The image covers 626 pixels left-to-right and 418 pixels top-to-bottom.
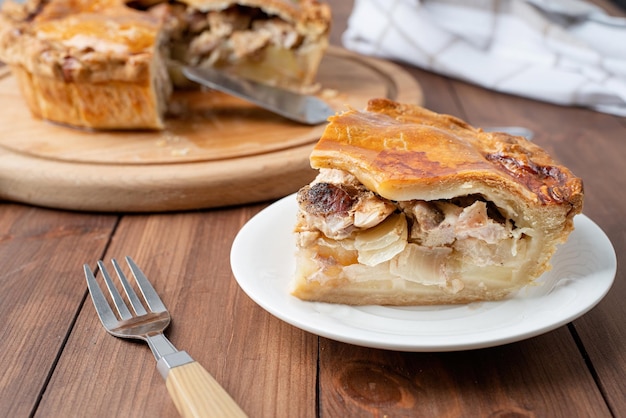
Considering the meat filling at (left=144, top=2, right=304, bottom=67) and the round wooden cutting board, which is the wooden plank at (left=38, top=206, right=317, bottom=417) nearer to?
the round wooden cutting board

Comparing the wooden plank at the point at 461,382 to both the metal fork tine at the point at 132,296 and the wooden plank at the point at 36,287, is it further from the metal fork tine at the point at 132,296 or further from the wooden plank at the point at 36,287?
the wooden plank at the point at 36,287

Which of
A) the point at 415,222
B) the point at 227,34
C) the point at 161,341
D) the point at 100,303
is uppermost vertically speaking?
the point at 415,222

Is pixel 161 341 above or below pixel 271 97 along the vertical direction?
above

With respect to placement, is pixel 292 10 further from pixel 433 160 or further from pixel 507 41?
pixel 433 160

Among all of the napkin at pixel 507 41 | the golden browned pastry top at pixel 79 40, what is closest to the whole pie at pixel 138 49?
the golden browned pastry top at pixel 79 40

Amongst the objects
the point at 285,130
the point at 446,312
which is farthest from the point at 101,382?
the point at 285,130

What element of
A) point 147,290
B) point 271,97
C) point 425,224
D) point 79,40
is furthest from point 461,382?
point 79,40

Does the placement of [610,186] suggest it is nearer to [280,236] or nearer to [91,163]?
[280,236]
